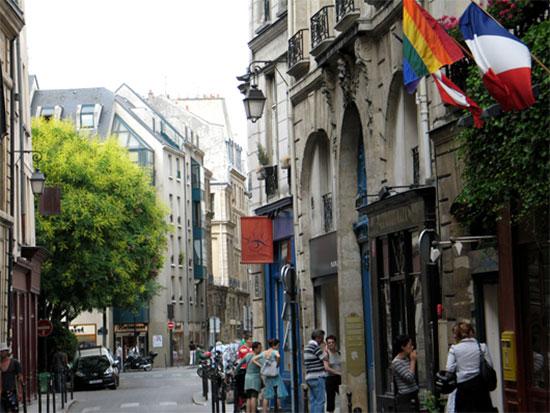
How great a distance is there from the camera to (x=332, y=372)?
2642 cm

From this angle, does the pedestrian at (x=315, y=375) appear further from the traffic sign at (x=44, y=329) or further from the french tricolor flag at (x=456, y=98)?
the traffic sign at (x=44, y=329)

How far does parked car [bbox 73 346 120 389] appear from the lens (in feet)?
182

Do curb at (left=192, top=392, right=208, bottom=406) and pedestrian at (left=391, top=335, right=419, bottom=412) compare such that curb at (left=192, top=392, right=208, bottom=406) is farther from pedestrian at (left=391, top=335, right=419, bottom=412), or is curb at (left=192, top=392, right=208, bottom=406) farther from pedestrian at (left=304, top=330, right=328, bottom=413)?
pedestrian at (left=391, top=335, right=419, bottom=412)

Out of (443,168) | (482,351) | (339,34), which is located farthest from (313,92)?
(482,351)

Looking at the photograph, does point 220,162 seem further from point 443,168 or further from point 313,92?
point 443,168

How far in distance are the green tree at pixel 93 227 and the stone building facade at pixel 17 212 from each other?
1471 cm

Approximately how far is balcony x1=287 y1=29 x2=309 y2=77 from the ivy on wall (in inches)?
543

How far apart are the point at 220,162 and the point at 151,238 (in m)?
57.1

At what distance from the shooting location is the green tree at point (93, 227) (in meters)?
62.9

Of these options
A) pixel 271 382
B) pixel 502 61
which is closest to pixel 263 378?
pixel 271 382

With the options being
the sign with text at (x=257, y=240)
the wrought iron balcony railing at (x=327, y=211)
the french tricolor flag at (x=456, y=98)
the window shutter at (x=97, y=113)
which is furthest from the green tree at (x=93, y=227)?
the french tricolor flag at (x=456, y=98)

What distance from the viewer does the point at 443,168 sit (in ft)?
65.2

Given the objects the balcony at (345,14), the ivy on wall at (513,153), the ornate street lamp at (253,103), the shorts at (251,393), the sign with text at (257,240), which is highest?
the balcony at (345,14)

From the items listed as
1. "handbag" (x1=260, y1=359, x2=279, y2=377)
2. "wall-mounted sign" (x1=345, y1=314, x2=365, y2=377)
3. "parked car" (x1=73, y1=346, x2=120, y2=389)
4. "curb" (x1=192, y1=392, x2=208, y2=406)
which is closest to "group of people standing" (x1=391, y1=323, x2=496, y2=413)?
"wall-mounted sign" (x1=345, y1=314, x2=365, y2=377)
